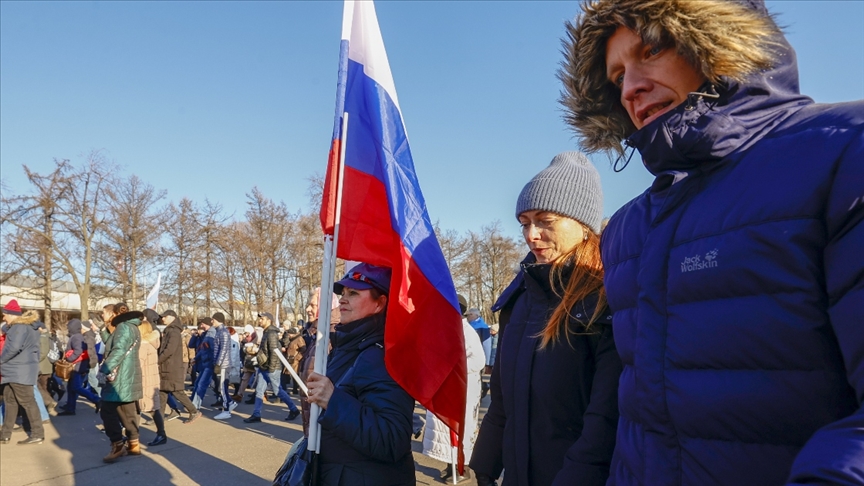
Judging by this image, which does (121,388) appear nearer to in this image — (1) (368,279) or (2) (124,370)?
(2) (124,370)

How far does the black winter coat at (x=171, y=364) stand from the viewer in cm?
1000

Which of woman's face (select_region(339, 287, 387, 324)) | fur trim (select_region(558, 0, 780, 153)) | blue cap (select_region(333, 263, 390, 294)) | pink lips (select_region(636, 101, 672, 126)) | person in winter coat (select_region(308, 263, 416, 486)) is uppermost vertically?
fur trim (select_region(558, 0, 780, 153))

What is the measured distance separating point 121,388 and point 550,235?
22.3 feet

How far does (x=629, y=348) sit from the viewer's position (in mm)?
1421

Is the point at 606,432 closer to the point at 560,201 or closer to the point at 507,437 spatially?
the point at 507,437

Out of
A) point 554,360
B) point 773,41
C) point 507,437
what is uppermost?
point 773,41

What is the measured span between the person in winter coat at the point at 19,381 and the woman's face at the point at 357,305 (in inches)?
311

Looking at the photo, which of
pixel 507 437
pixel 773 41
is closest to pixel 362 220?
pixel 507 437

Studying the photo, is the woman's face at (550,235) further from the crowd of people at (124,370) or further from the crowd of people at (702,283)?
the crowd of people at (124,370)

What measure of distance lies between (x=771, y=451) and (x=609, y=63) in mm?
1043

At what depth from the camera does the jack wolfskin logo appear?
3.74 feet

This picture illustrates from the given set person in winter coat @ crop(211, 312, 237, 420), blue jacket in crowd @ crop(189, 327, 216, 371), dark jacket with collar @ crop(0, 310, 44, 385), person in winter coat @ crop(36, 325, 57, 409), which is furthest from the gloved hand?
person in winter coat @ crop(36, 325, 57, 409)

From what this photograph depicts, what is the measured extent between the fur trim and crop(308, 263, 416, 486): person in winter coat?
1670 millimetres

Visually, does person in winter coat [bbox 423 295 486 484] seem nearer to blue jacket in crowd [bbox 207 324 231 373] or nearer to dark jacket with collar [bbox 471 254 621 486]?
dark jacket with collar [bbox 471 254 621 486]
